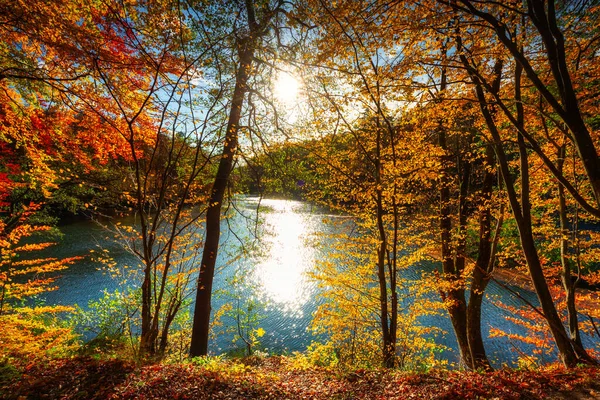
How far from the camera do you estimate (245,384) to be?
3994mm

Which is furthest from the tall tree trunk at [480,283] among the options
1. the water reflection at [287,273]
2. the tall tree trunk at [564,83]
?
the water reflection at [287,273]

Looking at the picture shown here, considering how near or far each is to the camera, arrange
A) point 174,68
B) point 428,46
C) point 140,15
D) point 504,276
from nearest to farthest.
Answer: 1. point 140,15
2. point 428,46
3. point 174,68
4. point 504,276

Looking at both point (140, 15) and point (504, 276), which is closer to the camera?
point (140, 15)

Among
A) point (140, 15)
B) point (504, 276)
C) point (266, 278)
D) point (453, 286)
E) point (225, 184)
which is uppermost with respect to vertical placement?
point (140, 15)

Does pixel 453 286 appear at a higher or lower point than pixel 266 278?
higher

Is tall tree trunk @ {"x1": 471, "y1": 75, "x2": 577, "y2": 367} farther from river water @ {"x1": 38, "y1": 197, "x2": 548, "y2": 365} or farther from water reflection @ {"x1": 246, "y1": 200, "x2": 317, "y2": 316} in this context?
water reflection @ {"x1": 246, "y1": 200, "x2": 317, "y2": 316}

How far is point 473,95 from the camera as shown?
596cm

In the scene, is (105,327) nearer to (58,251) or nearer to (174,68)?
(174,68)

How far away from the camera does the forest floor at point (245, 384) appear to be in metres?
3.15

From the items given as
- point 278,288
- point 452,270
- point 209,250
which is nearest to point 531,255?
point 452,270

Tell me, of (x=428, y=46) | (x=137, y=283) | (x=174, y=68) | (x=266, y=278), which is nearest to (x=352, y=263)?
(x=428, y=46)

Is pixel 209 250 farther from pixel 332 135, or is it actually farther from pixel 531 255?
pixel 531 255

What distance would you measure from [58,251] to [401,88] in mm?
22232

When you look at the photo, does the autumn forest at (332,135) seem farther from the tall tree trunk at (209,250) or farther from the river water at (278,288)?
the river water at (278,288)
